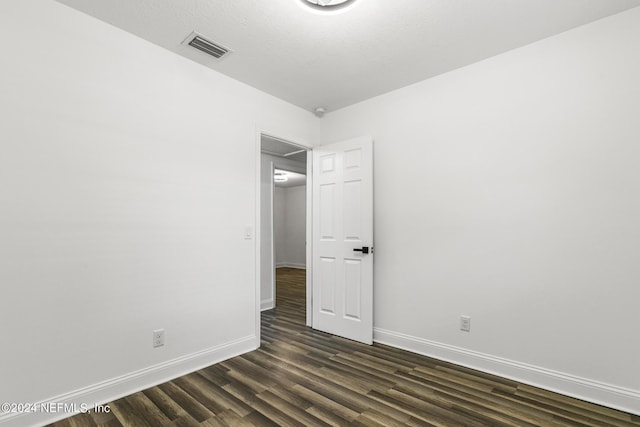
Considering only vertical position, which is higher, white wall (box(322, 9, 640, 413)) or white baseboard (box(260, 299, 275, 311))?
white wall (box(322, 9, 640, 413))

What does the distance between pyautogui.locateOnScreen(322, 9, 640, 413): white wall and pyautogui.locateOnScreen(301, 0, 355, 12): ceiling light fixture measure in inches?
54.0

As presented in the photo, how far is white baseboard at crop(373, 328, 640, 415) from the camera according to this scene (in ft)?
6.57

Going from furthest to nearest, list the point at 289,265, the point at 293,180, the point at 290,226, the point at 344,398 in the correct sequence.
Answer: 1. the point at 290,226
2. the point at 289,265
3. the point at 293,180
4. the point at 344,398

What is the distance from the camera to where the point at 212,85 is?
2.81 m

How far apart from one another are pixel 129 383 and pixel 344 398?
157 centimetres

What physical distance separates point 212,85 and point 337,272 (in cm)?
233

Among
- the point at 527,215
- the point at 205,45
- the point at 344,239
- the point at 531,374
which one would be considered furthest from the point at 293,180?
the point at 531,374

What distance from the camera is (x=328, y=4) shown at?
194 centimetres

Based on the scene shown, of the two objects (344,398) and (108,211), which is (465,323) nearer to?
(344,398)

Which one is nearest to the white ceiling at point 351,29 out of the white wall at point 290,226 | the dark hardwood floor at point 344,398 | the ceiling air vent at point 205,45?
the ceiling air vent at point 205,45

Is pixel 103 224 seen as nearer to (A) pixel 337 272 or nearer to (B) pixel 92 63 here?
(B) pixel 92 63

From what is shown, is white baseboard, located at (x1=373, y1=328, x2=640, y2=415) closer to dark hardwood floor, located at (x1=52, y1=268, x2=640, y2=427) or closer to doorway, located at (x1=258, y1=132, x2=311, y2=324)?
dark hardwood floor, located at (x1=52, y1=268, x2=640, y2=427)

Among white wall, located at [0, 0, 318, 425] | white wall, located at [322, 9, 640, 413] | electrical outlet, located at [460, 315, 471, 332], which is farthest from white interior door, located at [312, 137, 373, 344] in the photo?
white wall, located at [0, 0, 318, 425]

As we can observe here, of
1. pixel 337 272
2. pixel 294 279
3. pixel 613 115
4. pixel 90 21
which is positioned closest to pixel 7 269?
pixel 90 21
